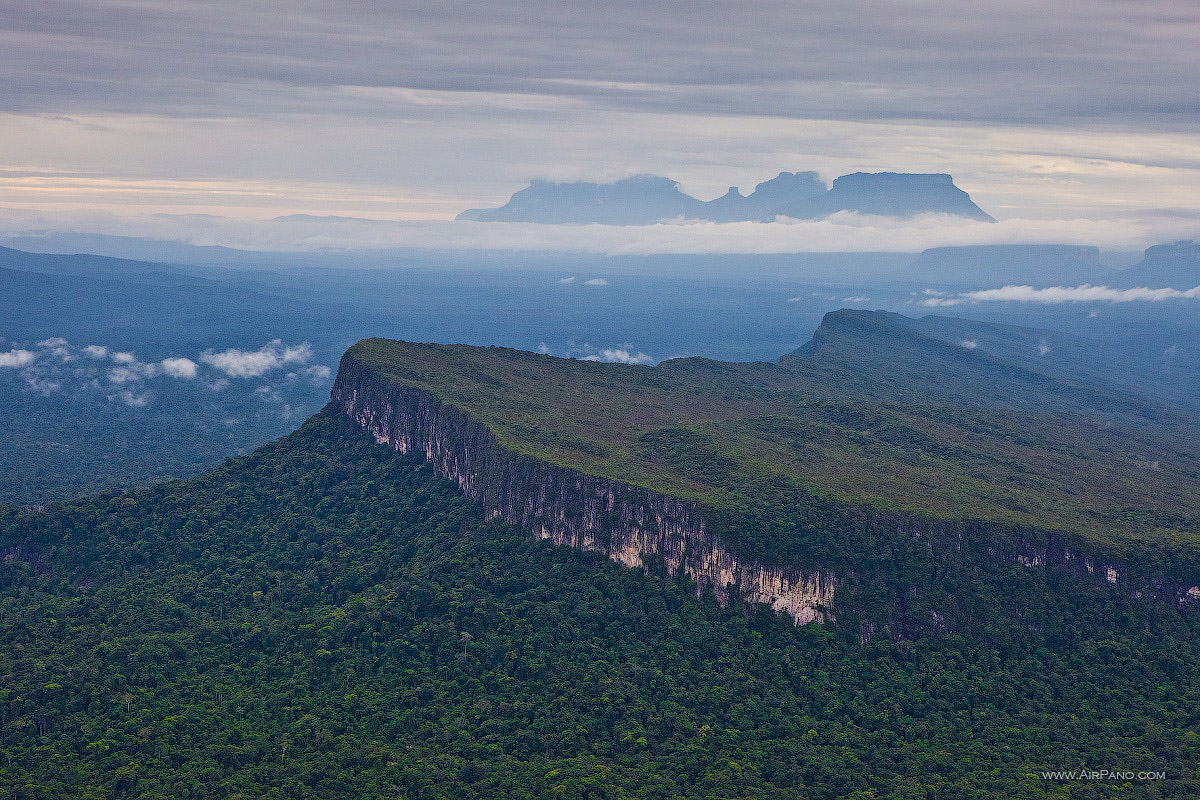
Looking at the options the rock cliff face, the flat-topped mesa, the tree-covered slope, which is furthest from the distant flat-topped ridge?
the tree-covered slope

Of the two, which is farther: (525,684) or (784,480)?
(784,480)

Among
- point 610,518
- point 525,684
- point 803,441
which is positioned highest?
point 803,441

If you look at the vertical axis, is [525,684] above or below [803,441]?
below

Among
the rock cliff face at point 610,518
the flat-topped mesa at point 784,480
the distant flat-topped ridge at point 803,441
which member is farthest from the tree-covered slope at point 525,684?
the distant flat-topped ridge at point 803,441

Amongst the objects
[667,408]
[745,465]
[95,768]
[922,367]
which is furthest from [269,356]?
[95,768]

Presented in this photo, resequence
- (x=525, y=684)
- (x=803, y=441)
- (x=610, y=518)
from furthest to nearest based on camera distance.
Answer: (x=803, y=441)
(x=610, y=518)
(x=525, y=684)

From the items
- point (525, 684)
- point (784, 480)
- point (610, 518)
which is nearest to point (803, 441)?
point (784, 480)

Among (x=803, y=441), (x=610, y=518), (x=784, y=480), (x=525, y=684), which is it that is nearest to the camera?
(x=525, y=684)

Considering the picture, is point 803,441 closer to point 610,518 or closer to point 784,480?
point 784,480
